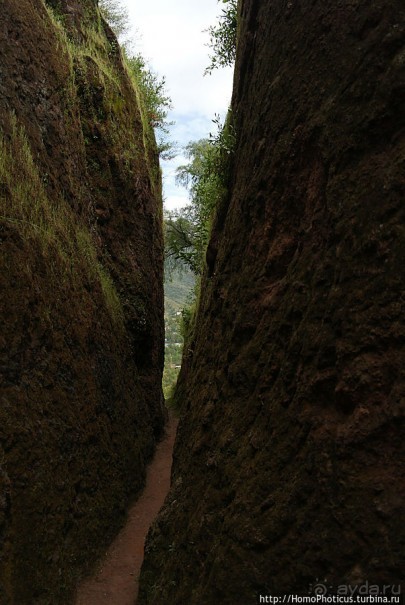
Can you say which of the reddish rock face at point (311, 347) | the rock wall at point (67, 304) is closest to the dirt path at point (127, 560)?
the rock wall at point (67, 304)

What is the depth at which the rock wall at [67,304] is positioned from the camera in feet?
17.7

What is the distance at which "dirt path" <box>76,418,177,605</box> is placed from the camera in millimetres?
6266

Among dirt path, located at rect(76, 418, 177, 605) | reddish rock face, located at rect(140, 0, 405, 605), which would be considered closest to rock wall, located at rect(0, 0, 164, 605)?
dirt path, located at rect(76, 418, 177, 605)

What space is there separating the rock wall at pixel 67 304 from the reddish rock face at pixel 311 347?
172 cm

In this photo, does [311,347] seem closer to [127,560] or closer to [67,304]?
[67,304]

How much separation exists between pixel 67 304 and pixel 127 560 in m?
4.28

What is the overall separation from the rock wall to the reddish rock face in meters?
1.72

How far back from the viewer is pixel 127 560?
23.6ft

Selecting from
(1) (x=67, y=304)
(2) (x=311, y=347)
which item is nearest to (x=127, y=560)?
(1) (x=67, y=304)

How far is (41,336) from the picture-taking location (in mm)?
6160

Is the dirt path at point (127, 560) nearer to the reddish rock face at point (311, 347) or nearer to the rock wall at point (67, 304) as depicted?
the rock wall at point (67, 304)

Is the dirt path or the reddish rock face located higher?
the reddish rock face

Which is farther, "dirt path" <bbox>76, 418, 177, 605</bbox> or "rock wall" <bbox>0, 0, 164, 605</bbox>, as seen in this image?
"dirt path" <bbox>76, 418, 177, 605</bbox>

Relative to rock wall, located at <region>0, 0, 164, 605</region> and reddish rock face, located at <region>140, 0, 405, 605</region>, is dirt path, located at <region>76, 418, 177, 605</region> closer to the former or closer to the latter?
rock wall, located at <region>0, 0, 164, 605</region>
